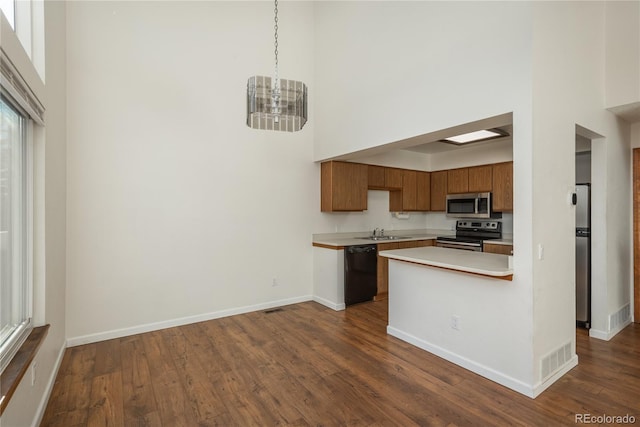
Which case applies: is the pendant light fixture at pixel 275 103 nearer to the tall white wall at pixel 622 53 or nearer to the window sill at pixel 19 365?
the window sill at pixel 19 365

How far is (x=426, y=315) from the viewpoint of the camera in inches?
122

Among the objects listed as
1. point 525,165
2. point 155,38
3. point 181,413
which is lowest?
point 181,413

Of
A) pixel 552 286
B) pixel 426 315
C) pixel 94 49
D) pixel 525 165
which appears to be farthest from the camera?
pixel 94 49

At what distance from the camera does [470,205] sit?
5406 mm

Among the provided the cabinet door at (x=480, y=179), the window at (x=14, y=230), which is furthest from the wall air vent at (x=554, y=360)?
the window at (x=14, y=230)

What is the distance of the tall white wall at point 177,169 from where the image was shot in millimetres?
3328

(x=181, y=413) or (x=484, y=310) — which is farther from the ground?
→ (x=484, y=310)

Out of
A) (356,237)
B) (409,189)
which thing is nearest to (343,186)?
(356,237)

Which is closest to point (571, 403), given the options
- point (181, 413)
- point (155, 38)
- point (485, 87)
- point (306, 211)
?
point (485, 87)

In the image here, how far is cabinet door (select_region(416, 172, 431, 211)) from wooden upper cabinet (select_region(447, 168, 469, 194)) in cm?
43

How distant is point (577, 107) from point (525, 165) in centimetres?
115

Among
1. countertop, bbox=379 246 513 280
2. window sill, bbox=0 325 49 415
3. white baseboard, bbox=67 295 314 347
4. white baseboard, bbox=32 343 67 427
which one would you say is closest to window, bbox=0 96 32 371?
window sill, bbox=0 325 49 415

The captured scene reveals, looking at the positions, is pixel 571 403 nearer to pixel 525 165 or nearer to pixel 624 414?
pixel 624 414
